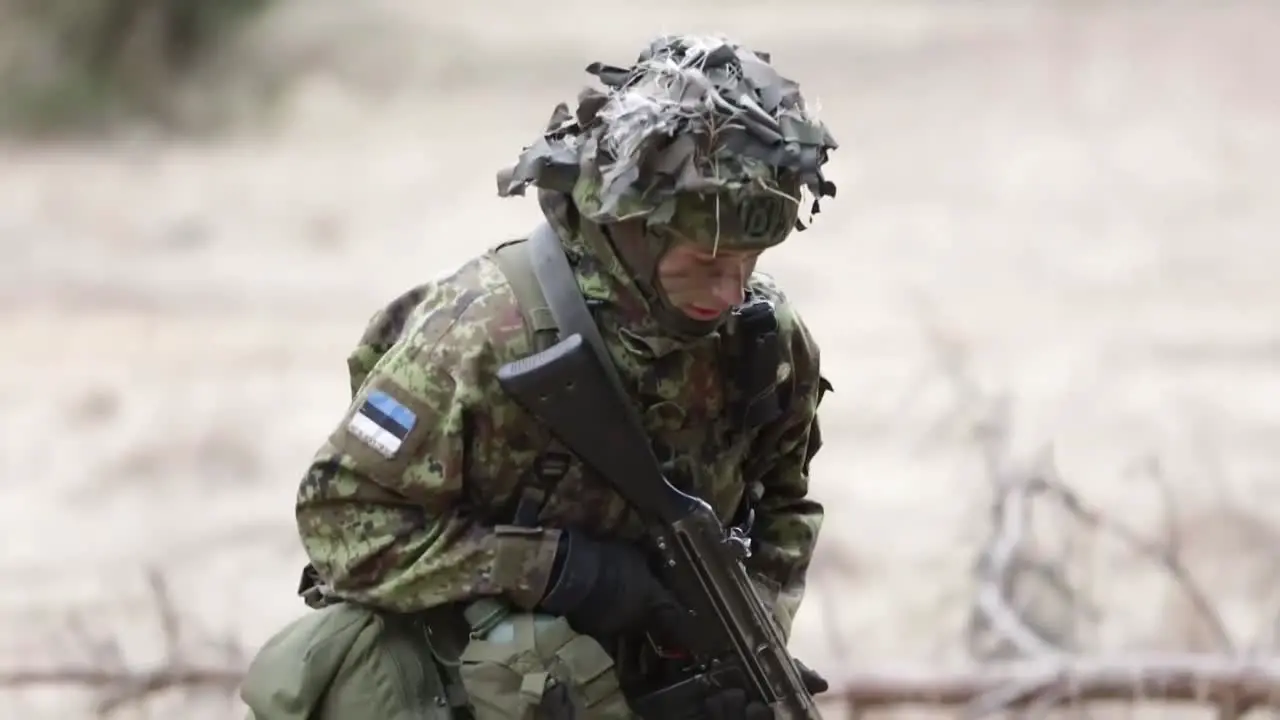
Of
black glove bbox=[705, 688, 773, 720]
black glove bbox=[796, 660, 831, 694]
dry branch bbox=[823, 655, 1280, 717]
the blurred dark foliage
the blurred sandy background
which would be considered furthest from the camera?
the blurred dark foliage

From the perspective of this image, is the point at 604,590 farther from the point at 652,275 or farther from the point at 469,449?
the point at 652,275

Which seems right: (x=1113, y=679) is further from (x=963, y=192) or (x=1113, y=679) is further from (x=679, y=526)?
(x=963, y=192)

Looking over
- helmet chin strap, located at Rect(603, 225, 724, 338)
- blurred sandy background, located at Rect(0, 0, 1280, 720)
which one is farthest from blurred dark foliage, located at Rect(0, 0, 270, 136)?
helmet chin strap, located at Rect(603, 225, 724, 338)

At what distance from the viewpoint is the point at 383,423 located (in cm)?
168

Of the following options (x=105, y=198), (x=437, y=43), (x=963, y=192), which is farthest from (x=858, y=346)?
(x=437, y=43)

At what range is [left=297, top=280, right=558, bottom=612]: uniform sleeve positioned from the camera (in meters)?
1.68

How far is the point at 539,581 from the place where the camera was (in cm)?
171

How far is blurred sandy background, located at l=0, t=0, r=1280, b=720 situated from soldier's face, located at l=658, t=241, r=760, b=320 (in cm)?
165

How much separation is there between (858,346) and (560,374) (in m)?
4.10

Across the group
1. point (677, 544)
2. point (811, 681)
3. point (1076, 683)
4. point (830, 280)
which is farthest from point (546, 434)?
point (830, 280)

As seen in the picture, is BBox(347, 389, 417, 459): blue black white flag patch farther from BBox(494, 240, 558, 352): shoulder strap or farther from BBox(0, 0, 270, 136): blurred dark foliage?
BBox(0, 0, 270, 136): blurred dark foliage

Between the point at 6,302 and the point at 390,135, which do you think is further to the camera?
the point at 390,135

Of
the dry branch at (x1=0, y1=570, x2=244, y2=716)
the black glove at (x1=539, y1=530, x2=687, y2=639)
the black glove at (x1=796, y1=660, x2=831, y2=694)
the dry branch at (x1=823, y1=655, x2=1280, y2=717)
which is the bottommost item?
the dry branch at (x1=823, y1=655, x2=1280, y2=717)

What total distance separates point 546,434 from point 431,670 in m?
0.31
